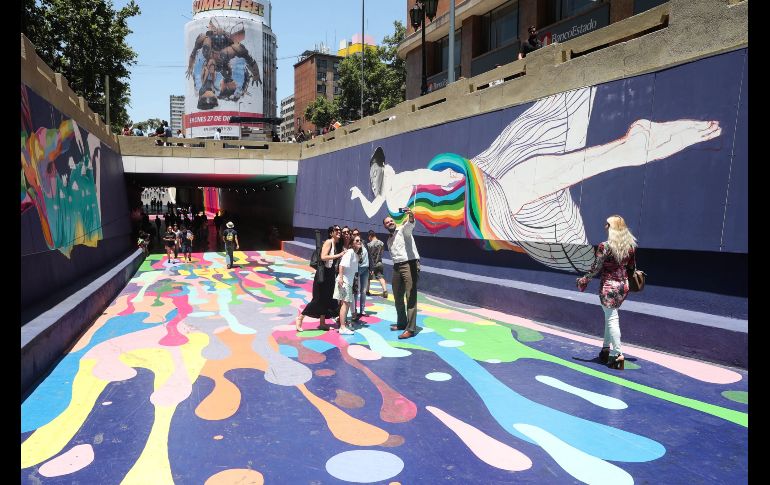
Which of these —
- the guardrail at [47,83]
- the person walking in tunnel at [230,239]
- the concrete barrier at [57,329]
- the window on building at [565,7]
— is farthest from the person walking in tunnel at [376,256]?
the window on building at [565,7]

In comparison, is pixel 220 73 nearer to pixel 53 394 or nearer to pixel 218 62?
pixel 218 62

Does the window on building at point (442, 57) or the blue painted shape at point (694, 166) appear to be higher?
the window on building at point (442, 57)

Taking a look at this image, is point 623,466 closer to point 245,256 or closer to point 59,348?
point 59,348

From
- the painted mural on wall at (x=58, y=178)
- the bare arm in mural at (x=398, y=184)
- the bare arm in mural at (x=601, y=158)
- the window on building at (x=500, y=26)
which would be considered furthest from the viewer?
the window on building at (x=500, y=26)

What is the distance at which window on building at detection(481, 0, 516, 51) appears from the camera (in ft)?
67.1

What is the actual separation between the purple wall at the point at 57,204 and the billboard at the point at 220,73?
3476cm

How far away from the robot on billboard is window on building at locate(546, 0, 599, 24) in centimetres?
3750

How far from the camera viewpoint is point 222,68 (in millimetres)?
49281

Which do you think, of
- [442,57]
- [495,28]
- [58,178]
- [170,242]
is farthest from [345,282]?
[442,57]

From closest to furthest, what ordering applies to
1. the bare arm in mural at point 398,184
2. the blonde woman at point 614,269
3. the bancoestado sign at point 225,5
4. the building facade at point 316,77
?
the blonde woman at point 614,269 < the bare arm in mural at point 398,184 < the bancoestado sign at point 225,5 < the building facade at point 316,77

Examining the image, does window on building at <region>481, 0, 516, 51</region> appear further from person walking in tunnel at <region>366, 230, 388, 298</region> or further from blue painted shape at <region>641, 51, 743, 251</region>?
blue painted shape at <region>641, 51, 743, 251</region>

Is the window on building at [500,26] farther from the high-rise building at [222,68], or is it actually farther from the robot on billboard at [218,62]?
the robot on billboard at [218,62]

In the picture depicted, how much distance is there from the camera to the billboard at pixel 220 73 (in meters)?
49.3

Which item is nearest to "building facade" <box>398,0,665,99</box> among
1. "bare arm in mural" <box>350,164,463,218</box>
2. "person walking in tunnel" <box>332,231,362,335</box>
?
"bare arm in mural" <box>350,164,463,218</box>
